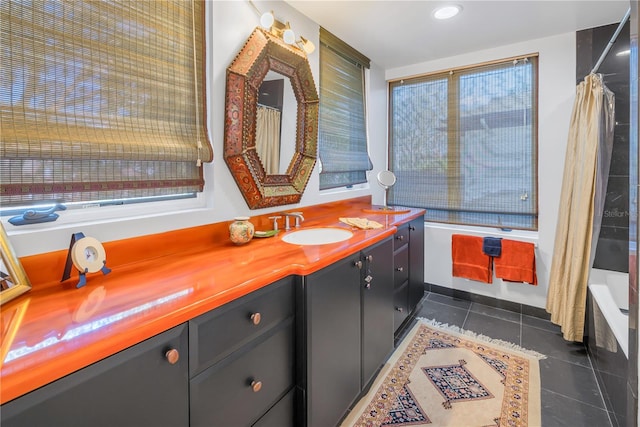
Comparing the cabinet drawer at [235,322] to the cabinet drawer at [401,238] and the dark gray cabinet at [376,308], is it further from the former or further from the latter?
the cabinet drawer at [401,238]

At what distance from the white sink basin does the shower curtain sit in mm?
1599

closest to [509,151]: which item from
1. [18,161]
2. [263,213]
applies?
[263,213]

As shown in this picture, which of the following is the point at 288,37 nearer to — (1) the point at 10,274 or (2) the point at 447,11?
(2) the point at 447,11

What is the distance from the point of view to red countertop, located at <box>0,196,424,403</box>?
630mm

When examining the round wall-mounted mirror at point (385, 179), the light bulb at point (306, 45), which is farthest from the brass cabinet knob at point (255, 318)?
the round wall-mounted mirror at point (385, 179)

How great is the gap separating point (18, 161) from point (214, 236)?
0.77 metres

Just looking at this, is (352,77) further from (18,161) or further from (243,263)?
(18,161)

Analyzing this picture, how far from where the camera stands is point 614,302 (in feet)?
6.31

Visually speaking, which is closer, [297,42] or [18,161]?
[18,161]

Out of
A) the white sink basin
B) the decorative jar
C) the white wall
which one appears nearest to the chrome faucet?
the white sink basin

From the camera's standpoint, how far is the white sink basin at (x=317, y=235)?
1.78m

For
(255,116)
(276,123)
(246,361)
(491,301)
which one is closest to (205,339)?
(246,361)

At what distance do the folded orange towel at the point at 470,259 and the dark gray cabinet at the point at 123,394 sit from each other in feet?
8.67

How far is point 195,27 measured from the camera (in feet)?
4.86
